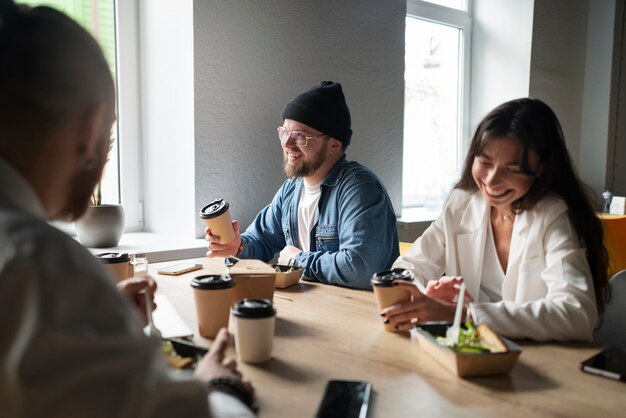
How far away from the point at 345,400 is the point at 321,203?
1.56m

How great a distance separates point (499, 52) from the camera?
441 centimetres

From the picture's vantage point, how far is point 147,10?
2.84 meters

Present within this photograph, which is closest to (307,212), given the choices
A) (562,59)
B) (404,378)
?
(404,378)

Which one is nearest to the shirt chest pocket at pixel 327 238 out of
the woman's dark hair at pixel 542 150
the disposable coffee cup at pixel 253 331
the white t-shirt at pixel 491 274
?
the white t-shirt at pixel 491 274

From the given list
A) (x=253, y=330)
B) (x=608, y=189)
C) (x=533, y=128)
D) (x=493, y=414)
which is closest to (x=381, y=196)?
(x=533, y=128)

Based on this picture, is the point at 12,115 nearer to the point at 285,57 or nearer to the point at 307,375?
A: the point at 307,375

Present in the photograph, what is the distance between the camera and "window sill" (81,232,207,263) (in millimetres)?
2471

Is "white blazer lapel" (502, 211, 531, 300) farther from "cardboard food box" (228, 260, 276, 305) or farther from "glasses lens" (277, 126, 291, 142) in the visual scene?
"glasses lens" (277, 126, 291, 142)

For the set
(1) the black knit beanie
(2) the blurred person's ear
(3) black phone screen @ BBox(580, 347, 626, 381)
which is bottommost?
(3) black phone screen @ BBox(580, 347, 626, 381)

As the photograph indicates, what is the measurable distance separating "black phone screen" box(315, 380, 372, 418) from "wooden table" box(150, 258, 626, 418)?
0.02 m

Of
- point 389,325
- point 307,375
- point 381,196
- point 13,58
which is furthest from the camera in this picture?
point 381,196

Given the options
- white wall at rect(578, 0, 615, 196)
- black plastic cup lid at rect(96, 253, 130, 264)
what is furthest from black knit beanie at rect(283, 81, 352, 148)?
white wall at rect(578, 0, 615, 196)

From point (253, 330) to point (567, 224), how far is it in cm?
97

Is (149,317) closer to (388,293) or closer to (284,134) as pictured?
(388,293)
